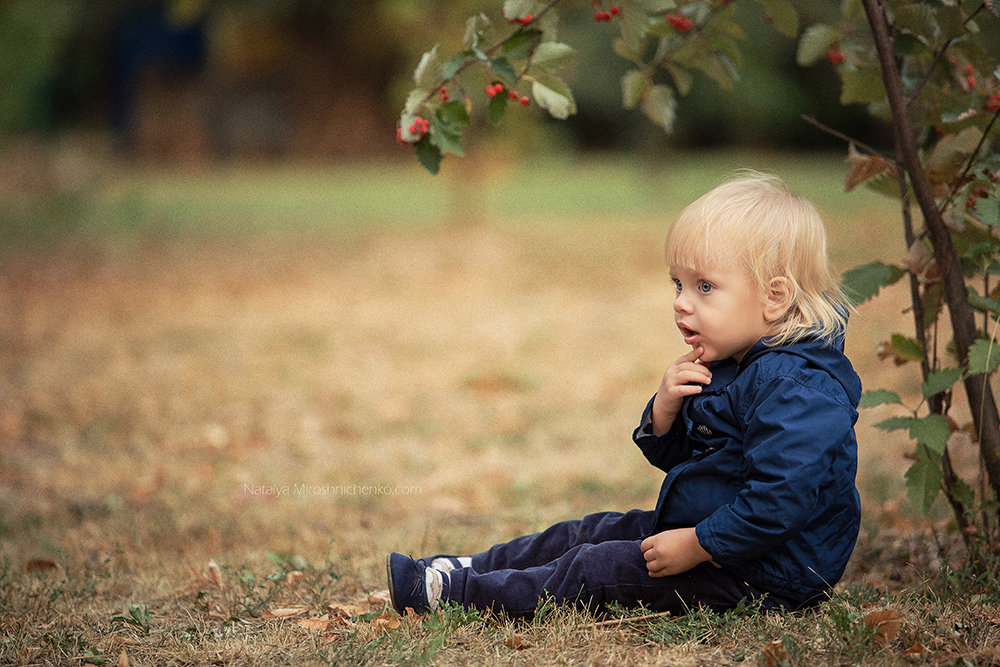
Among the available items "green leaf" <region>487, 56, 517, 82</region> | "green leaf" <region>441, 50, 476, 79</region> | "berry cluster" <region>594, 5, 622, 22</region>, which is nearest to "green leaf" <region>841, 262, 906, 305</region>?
"berry cluster" <region>594, 5, 622, 22</region>

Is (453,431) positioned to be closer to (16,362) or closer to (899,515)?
(899,515)

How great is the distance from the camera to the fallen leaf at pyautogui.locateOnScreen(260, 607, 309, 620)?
8.54 feet

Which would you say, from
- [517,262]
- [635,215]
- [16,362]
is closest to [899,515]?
[16,362]

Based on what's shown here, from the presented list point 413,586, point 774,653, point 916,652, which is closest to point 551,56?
point 413,586

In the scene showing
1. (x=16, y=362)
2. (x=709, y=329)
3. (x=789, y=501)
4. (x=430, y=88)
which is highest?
(x=430, y=88)

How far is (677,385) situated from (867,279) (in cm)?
74

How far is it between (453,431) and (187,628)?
2.95 meters

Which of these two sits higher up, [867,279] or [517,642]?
[867,279]

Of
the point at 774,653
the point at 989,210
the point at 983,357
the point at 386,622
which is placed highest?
the point at 989,210

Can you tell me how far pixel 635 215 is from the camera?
48.4 feet

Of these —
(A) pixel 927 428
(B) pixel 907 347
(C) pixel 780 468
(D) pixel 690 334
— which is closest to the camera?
(C) pixel 780 468

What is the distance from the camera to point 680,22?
9.89ft

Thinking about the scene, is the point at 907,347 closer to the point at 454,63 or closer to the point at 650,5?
the point at 650,5

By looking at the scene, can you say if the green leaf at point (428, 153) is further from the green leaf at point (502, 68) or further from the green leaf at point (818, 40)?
the green leaf at point (818, 40)
